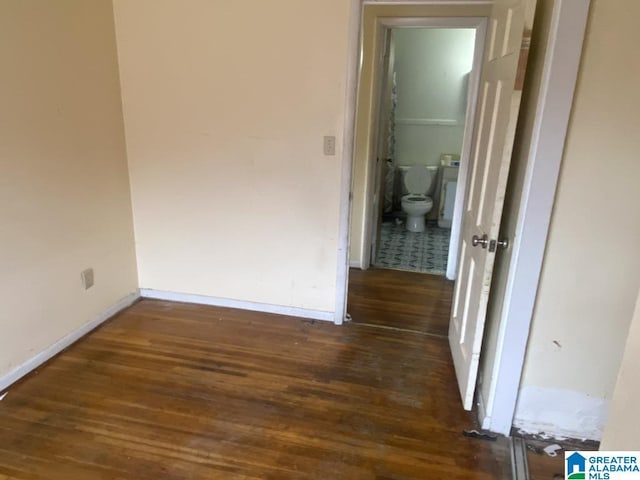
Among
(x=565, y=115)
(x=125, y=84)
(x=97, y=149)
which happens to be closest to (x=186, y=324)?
(x=97, y=149)

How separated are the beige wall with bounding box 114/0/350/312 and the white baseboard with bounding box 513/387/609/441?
1370 millimetres

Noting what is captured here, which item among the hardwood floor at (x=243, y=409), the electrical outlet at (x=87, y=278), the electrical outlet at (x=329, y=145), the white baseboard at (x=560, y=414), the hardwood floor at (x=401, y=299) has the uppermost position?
the electrical outlet at (x=329, y=145)

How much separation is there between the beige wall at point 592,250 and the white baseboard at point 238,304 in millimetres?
1440

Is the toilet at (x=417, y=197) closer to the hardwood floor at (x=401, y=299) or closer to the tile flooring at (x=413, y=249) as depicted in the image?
A: the tile flooring at (x=413, y=249)

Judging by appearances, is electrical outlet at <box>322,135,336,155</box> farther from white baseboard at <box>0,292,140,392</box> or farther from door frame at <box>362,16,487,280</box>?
white baseboard at <box>0,292,140,392</box>

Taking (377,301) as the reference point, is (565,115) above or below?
above

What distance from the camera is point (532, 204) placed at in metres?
1.71

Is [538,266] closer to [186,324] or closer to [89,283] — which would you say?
[186,324]

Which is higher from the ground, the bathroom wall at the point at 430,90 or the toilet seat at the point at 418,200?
the bathroom wall at the point at 430,90

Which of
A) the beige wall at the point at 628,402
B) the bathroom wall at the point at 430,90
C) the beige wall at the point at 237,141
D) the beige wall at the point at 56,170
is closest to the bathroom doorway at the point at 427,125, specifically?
the bathroom wall at the point at 430,90

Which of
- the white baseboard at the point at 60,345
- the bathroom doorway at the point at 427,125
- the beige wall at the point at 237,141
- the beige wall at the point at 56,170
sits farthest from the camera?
the bathroom doorway at the point at 427,125

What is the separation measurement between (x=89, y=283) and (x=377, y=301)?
78.6 inches

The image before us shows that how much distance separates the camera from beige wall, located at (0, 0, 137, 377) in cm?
216

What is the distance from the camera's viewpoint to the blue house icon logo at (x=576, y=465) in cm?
121
